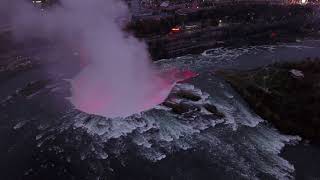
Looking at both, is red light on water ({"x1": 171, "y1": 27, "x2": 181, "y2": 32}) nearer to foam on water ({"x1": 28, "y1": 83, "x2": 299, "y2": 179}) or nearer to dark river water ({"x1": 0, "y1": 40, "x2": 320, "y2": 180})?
dark river water ({"x1": 0, "y1": 40, "x2": 320, "y2": 180})

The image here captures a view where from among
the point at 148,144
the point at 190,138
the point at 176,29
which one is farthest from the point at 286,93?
the point at 176,29

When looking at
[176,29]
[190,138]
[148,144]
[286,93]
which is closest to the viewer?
[148,144]

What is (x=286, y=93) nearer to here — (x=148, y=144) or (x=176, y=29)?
(x=148, y=144)

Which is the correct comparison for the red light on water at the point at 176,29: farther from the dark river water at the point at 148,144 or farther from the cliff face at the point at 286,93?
the dark river water at the point at 148,144

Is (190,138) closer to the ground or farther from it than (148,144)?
closer to the ground

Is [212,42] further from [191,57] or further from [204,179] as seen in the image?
[204,179]

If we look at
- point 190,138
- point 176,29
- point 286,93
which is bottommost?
point 190,138

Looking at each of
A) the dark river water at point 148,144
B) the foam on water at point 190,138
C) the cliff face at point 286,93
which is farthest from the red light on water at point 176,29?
the foam on water at point 190,138
